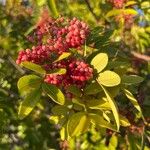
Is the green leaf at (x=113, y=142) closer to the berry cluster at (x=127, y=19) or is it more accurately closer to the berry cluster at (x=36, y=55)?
the berry cluster at (x=127, y=19)

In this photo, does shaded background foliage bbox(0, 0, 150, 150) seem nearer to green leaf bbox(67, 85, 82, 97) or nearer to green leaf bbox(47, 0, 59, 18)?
green leaf bbox(47, 0, 59, 18)

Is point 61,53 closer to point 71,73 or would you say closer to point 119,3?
point 71,73

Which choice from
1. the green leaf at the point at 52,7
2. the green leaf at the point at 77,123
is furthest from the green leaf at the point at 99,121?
the green leaf at the point at 52,7

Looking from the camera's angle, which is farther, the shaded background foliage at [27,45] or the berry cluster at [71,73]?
the shaded background foliage at [27,45]

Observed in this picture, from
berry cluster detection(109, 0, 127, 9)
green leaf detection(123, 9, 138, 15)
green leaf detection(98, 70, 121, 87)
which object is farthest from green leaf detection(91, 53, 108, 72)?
berry cluster detection(109, 0, 127, 9)

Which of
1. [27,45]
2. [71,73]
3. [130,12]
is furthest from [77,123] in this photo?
[27,45]

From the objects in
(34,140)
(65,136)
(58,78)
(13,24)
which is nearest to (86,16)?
(13,24)

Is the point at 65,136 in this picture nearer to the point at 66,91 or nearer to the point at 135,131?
the point at 66,91
